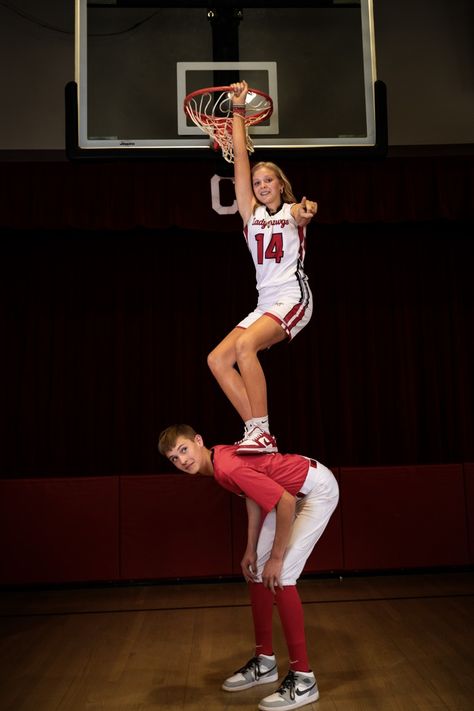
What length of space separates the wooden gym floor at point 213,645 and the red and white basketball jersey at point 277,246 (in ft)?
5.93

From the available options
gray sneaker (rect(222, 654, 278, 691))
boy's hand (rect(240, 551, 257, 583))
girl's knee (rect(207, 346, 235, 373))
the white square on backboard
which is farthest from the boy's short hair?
the white square on backboard

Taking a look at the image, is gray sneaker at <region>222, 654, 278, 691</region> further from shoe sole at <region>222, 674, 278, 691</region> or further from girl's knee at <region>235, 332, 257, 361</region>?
girl's knee at <region>235, 332, 257, 361</region>

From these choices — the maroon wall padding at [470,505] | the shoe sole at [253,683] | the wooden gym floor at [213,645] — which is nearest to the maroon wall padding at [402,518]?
the maroon wall padding at [470,505]

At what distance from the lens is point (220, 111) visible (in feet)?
12.2

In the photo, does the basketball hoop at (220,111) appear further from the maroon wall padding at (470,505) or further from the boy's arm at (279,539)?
the maroon wall padding at (470,505)

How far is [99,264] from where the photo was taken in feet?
23.2

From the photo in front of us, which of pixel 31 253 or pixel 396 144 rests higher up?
pixel 396 144

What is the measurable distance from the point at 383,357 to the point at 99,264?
3156 millimetres

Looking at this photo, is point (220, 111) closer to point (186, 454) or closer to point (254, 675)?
point (186, 454)

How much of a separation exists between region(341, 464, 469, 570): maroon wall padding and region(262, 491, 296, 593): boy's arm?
2534 millimetres

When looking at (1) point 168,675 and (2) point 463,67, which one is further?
(2) point 463,67

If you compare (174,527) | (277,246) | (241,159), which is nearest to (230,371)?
(277,246)

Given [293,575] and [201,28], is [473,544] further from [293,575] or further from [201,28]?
[201,28]

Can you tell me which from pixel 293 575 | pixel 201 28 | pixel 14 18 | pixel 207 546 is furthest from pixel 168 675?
pixel 14 18
